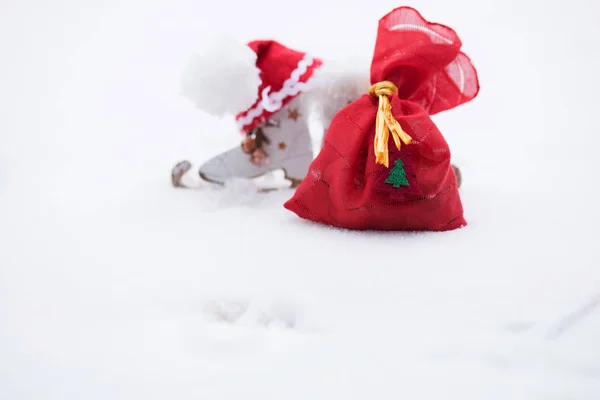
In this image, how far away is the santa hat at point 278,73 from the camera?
801 millimetres

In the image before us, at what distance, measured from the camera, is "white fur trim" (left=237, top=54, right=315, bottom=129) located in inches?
31.5

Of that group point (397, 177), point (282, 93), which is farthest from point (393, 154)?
point (282, 93)

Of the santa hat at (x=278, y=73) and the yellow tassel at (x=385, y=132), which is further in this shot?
the santa hat at (x=278, y=73)

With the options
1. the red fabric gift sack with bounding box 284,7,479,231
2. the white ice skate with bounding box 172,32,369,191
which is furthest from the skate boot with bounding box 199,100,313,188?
the red fabric gift sack with bounding box 284,7,479,231

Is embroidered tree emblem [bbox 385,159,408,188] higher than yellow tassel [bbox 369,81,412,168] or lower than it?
lower

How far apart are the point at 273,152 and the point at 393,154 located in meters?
0.26

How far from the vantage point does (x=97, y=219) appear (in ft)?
2.42

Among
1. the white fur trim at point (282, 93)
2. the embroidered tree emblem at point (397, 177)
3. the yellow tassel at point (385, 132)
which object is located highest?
the white fur trim at point (282, 93)

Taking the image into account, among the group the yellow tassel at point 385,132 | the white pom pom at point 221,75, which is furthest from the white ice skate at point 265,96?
the yellow tassel at point 385,132

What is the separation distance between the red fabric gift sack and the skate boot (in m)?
0.14

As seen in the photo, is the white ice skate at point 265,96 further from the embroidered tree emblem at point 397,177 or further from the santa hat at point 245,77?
the embroidered tree emblem at point 397,177

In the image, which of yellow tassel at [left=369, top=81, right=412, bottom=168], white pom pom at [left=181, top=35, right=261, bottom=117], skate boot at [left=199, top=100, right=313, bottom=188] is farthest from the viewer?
skate boot at [left=199, top=100, right=313, bottom=188]

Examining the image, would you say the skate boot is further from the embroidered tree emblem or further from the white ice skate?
the embroidered tree emblem

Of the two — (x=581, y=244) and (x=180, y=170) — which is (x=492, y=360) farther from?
(x=180, y=170)
